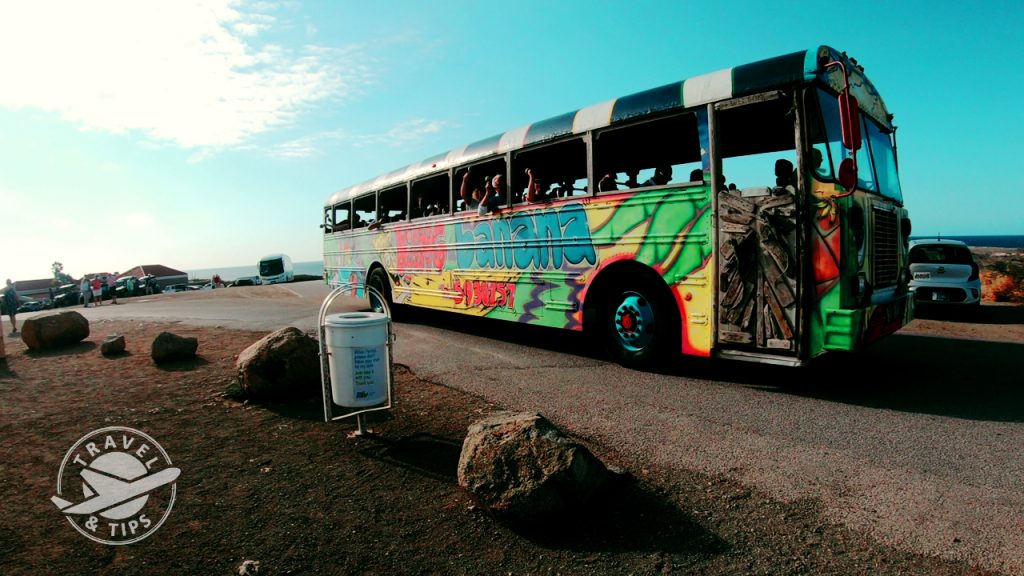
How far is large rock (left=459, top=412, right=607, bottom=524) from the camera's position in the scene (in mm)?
2881

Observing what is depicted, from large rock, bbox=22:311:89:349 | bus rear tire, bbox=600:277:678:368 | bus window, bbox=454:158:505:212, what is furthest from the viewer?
large rock, bbox=22:311:89:349

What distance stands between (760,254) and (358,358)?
3.89 meters

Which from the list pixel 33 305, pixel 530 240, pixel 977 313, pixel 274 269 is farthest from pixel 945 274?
pixel 33 305

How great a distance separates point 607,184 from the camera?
22.6ft

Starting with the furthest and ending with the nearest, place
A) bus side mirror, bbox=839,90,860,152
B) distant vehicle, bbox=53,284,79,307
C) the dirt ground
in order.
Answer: distant vehicle, bbox=53,284,79,307, bus side mirror, bbox=839,90,860,152, the dirt ground

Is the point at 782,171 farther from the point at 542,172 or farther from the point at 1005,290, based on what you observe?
the point at 1005,290

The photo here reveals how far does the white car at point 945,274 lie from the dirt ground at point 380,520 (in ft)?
37.1

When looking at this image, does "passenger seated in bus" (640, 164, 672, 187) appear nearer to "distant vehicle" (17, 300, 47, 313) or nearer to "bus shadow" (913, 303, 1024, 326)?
"bus shadow" (913, 303, 1024, 326)

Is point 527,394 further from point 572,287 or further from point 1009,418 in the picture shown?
point 1009,418

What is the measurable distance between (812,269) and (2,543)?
6.23 metres

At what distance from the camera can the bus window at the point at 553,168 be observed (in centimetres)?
752

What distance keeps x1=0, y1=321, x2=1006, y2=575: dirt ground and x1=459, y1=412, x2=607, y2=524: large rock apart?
0.50ft

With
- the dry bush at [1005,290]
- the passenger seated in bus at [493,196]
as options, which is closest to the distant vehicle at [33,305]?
the passenger seated in bus at [493,196]

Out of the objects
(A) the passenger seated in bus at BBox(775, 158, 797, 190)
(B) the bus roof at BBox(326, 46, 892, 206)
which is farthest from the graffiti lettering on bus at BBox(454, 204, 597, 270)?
(A) the passenger seated in bus at BBox(775, 158, 797, 190)
